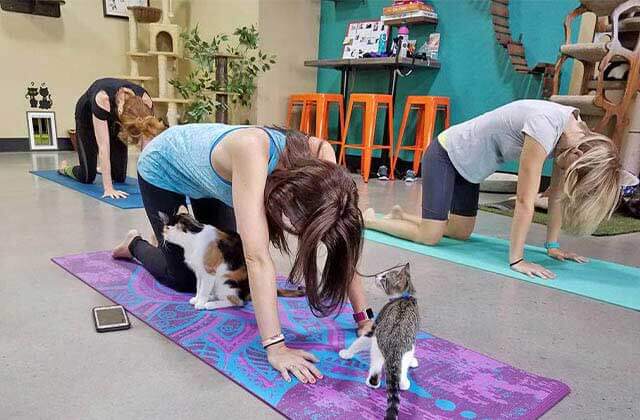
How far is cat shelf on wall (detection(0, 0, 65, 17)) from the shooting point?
5490mm

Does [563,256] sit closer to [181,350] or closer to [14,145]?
[181,350]

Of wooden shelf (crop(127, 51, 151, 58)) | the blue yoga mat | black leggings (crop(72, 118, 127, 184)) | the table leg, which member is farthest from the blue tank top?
wooden shelf (crop(127, 51, 151, 58))

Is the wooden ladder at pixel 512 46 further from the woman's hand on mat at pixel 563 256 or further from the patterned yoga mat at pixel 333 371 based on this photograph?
the patterned yoga mat at pixel 333 371

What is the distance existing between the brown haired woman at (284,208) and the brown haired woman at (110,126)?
1.31m

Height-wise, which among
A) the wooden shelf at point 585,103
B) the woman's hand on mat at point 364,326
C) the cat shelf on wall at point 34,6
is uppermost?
the cat shelf on wall at point 34,6

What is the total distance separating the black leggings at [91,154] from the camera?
356 centimetres

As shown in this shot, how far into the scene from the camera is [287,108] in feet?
19.2

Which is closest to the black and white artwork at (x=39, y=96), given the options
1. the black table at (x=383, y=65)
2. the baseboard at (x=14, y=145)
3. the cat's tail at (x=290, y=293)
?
the baseboard at (x=14, y=145)

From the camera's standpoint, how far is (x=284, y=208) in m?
1.13

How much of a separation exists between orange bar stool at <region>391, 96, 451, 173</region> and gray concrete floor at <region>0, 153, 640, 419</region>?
2396 mm

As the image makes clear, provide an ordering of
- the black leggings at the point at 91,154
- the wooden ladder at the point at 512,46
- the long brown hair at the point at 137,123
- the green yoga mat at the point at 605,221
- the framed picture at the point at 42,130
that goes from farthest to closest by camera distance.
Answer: the framed picture at the point at 42,130, the wooden ladder at the point at 512,46, the black leggings at the point at 91,154, the green yoga mat at the point at 605,221, the long brown hair at the point at 137,123

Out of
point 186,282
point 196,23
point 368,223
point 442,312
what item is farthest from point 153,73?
point 442,312

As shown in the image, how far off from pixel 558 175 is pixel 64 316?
2.12 meters

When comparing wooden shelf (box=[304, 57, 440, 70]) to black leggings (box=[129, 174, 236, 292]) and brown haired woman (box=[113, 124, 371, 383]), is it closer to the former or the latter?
black leggings (box=[129, 174, 236, 292])
